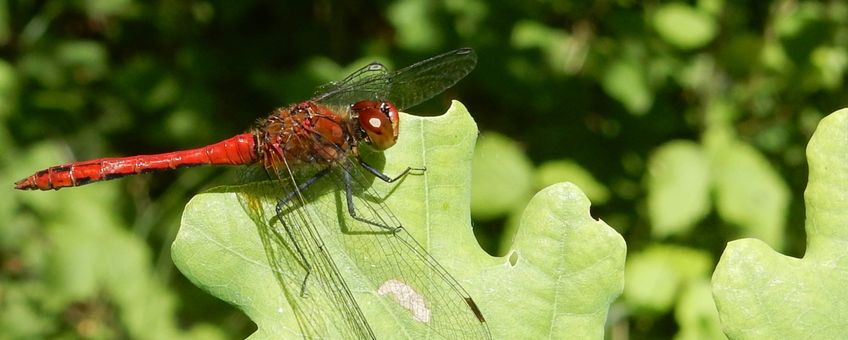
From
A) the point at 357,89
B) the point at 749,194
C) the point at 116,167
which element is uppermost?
the point at 116,167

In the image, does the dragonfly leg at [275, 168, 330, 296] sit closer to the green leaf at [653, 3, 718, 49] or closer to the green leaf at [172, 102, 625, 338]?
the green leaf at [172, 102, 625, 338]

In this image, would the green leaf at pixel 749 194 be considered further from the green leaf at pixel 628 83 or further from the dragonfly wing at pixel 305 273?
the dragonfly wing at pixel 305 273

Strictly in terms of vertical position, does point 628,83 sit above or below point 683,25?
below

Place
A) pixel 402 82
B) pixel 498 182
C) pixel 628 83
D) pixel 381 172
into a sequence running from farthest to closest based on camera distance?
pixel 628 83 → pixel 498 182 → pixel 402 82 → pixel 381 172

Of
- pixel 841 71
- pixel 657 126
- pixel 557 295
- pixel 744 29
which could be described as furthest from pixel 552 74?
pixel 557 295

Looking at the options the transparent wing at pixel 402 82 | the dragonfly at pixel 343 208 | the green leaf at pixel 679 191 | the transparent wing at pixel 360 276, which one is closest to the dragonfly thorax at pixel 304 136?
the dragonfly at pixel 343 208

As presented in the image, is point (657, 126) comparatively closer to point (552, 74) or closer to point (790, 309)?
point (552, 74)

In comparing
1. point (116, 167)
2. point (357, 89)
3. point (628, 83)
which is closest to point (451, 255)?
point (357, 89)

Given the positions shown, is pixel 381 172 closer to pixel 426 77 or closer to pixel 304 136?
pixel 304 136
